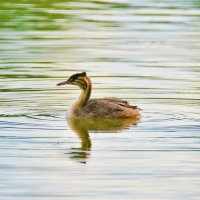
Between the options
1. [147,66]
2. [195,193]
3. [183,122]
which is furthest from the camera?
[147,66]

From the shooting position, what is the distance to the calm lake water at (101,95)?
1225 cm

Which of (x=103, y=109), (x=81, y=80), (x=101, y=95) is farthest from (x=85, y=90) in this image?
(x=101, y=95)

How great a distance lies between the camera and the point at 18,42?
23062mm

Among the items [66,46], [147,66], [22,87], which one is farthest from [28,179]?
[66,46]

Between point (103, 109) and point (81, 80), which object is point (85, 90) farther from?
point (103, 109)

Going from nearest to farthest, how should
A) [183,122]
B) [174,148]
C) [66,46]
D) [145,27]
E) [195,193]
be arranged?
[195,193] < [174,148] < [183,122] < [66,46] < [145,27]

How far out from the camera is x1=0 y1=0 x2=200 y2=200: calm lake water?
1225 cm

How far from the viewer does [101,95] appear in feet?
58.7

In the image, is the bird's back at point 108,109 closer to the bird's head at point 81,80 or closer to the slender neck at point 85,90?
the slender neck at point 85,90

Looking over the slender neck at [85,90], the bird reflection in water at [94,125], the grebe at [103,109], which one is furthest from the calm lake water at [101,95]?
the slender neck at [85,90]

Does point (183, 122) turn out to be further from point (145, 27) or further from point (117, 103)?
point (145, 27)

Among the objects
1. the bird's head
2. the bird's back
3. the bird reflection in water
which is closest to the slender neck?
the bird's head

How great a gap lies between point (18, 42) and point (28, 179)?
36.0 feet

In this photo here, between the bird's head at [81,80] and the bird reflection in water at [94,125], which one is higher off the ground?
the bird's head at [81,80]
